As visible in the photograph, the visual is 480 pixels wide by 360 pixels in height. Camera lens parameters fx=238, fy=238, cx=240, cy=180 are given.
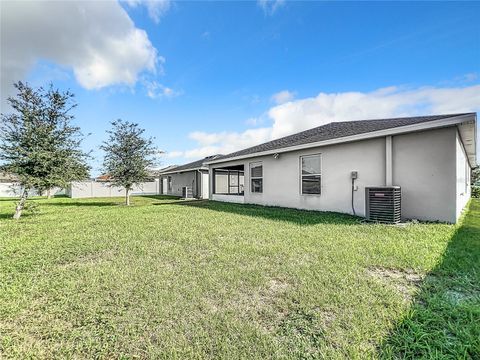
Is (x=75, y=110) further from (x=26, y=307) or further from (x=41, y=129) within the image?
(x=26, y=307)

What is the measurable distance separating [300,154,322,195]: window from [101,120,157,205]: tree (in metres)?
9.50

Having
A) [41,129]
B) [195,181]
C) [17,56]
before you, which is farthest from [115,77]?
[195,181]

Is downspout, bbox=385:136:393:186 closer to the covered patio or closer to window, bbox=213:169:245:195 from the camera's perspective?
the covered patio

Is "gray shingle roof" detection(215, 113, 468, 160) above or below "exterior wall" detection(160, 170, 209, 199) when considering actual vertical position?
above

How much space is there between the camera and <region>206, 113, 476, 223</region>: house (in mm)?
6238

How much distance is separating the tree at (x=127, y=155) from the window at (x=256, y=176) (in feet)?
21.1

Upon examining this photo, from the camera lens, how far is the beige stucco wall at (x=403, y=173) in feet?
20.4

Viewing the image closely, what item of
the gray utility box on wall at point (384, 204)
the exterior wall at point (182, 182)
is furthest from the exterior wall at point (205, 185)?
the gray utility box on wall at point (384, 204)

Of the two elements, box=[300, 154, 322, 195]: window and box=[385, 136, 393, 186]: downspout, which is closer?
box=[385, 136, 393, 186]: downspout

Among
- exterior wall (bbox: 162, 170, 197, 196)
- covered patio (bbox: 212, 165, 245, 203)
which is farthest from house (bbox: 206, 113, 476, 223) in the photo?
exterior wall (bbox: 162, 170, 197, 196)

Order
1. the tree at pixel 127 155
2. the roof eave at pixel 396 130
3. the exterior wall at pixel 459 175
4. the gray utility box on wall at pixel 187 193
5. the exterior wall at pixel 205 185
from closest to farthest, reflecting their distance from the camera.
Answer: the roof eave at pixel 396 130
the exterior wall at pixel 459 175
the tree at pixel 127 155
the gray utility box on wall at pixel 187 193
the exterior wall at pixel 205 185

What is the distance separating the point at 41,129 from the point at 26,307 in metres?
7.66

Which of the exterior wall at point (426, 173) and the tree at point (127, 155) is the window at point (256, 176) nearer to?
the exterior wall at point (426, 173)

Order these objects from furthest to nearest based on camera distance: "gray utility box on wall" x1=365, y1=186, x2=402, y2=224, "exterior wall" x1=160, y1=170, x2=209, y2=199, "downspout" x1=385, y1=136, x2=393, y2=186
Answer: "exterior wall" x1=160, y1=170, x2=209, y2=199 → "downspout" x1=385, y1=136, x2=393, y2=186 → "gray utility box on wall" x1=365, y1=186, x2=402, y2=224
